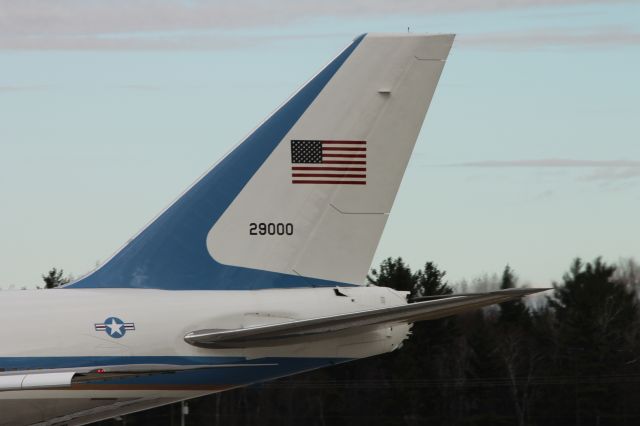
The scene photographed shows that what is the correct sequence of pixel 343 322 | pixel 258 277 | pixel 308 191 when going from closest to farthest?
pixel 343 322 → pixel 258 277 → pixel 308 191

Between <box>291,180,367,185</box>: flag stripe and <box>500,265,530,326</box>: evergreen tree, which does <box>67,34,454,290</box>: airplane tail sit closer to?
<box>291,180,367,185</box>: flag stripe

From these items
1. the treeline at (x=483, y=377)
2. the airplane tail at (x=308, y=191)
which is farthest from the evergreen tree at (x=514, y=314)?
the airplane tail at (x=308, y=191)

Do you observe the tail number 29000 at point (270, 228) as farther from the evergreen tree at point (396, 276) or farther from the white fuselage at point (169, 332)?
the evergreen tree at point (396, 276)

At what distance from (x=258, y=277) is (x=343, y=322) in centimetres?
235

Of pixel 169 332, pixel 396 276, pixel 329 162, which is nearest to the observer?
pixel 169 332

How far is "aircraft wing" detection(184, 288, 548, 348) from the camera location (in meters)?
14.1

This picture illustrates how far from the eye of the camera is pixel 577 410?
56062 mm

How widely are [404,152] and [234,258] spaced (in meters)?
2.87

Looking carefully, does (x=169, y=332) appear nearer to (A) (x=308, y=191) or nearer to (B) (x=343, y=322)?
(B) (x=343, y=322)

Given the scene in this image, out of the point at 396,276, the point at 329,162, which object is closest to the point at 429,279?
the point at 396,276

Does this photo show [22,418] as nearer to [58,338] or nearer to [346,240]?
[58,338]

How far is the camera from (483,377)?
61656 mm

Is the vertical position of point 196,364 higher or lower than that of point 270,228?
lower

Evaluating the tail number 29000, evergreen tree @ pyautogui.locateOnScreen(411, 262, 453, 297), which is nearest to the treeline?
evergreen tree @ pyautogui.locateOnScreen(411, 262, 453, 297)
